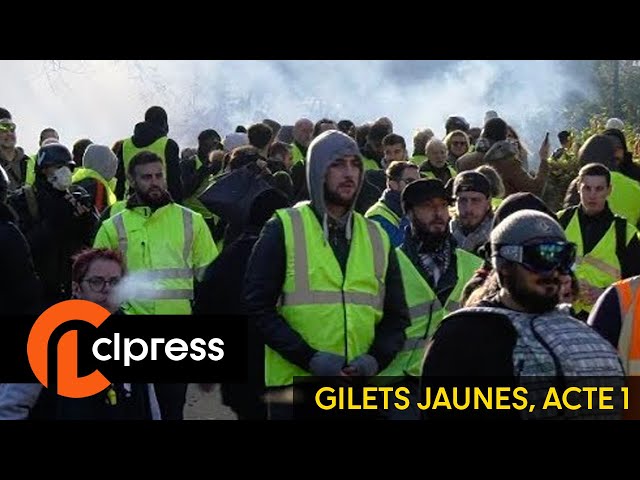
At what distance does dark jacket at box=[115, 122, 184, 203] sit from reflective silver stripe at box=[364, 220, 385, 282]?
178 inches

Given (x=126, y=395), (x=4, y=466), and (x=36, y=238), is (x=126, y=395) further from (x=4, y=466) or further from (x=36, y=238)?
(x=36, y=238)

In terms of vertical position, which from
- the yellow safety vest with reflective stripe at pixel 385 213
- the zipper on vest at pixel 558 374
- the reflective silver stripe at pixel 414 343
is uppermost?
the yellow safety vest with reflective stripe at pixel 385 213

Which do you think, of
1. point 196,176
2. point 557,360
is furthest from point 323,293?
point 196,176

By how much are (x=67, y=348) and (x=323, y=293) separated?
1.19m

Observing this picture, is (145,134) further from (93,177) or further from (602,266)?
(602,266)

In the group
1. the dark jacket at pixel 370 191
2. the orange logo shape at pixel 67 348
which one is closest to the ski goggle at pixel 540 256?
the orange logo shape at pixel 67 348

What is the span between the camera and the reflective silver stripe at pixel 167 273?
28.4ft

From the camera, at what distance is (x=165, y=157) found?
39.2 ft

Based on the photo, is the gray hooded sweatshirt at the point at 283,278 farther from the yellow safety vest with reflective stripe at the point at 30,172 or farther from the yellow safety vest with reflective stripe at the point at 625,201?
the yellow safety vest with reflective stripe at the point at 30,172

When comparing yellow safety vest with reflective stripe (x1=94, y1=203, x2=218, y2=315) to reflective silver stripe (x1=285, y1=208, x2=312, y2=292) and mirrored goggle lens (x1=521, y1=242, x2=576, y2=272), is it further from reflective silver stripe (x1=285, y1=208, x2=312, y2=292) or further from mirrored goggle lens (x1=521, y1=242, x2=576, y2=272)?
mirrored goggle lens (x1=521, y1=242, x2=576, y2=272)

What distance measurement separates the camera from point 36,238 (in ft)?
31.4

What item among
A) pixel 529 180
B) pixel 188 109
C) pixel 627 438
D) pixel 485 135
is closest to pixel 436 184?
pixel 627 438

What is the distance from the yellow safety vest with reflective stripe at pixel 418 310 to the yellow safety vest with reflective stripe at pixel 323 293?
1.19 ft

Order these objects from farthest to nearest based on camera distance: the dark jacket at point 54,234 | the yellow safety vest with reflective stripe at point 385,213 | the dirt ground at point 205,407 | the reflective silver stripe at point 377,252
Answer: the dirt ground at point 205,407
the dark jacket at point 54,234
the yellow safety vest with reflective stripe at point 385,213
the reflective silver stripe at point 377,252
